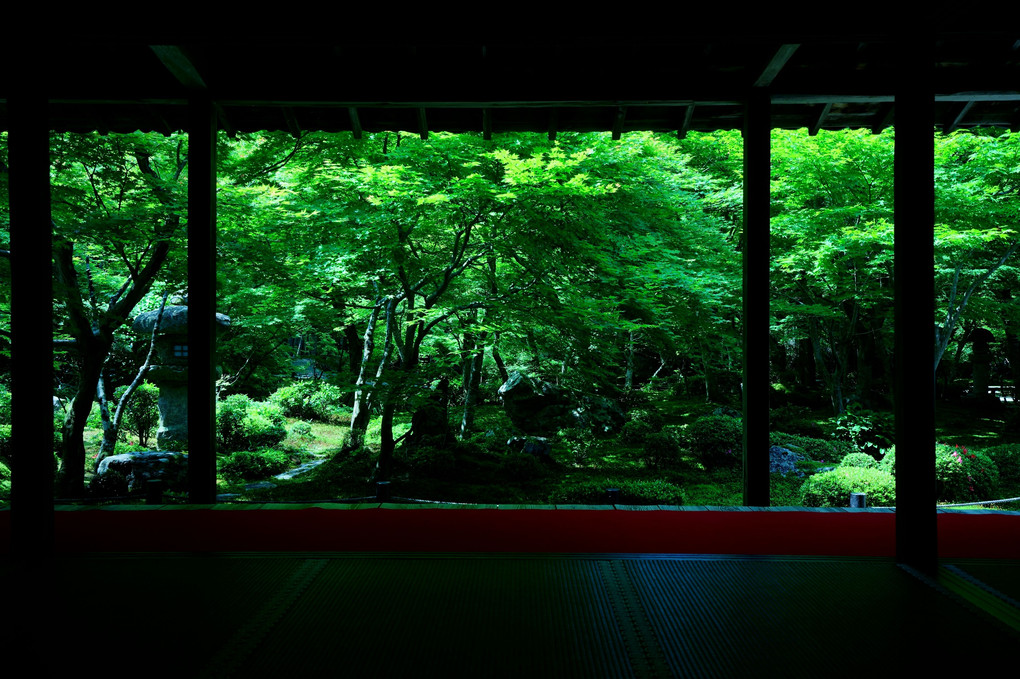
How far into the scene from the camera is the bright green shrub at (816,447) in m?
8.24

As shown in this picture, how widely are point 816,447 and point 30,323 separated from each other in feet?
29.3

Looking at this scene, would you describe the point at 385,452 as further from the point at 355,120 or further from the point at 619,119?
the point at 619,119

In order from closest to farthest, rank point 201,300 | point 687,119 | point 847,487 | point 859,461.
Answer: point 201,300 < point 687,119 < point 847,487 < point 859,461

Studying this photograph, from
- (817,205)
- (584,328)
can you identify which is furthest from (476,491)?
(817,205)

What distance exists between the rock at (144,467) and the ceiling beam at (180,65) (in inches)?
198

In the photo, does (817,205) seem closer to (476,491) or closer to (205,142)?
(476,491)

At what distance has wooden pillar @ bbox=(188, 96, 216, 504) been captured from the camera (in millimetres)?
3264

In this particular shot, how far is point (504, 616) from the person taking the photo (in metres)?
2.02

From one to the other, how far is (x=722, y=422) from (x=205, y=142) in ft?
25.0

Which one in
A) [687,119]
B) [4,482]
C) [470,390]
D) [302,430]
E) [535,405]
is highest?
[687,119]

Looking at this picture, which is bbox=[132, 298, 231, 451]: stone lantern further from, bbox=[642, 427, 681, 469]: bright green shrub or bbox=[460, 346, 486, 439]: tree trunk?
bbox=[642, 427, 681, 469]: bright green shrub

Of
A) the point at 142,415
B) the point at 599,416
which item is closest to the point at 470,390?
the point at 599,416

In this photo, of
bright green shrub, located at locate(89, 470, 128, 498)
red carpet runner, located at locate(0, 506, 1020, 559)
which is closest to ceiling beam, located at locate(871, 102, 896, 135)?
red carpet runner, located at locate(0, 506, 1020, 559)

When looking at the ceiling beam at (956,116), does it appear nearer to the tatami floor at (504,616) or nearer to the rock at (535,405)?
the tatami floor at (504,616)
